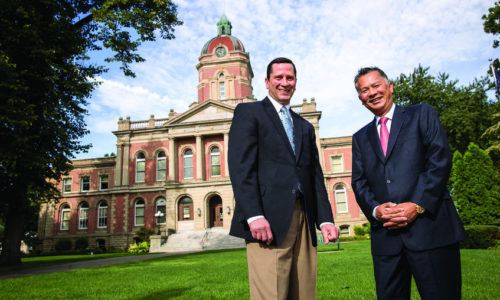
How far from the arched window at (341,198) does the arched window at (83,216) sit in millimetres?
26007

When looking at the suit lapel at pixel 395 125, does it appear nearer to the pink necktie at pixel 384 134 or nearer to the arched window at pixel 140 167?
the pink necktie at pixel 384 134

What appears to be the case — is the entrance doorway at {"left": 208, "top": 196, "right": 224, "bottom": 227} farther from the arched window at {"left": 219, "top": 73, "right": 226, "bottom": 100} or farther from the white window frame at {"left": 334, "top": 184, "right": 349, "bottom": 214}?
the arched window at {"left": 219, "top": 73, "right": 226, "bottom": 100}

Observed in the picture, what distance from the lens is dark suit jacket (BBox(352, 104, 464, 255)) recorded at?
288cm

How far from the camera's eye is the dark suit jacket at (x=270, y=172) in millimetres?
2854

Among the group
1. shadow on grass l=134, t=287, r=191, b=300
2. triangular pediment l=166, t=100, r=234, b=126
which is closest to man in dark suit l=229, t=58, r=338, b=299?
shadow on grass l=134, t=287, r=191, b=300

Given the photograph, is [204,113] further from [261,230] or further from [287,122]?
[261,230]

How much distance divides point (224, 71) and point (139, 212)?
59.4 ft

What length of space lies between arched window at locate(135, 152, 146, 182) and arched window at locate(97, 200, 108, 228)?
4661 mm

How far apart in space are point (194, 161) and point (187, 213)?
515cm

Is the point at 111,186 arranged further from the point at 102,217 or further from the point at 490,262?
the point at 490,262

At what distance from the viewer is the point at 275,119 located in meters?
3.24

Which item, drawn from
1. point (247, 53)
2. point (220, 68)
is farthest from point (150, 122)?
point (247, 53)

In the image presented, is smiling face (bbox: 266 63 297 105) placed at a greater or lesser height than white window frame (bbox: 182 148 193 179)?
lesser

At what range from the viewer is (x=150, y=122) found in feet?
123
